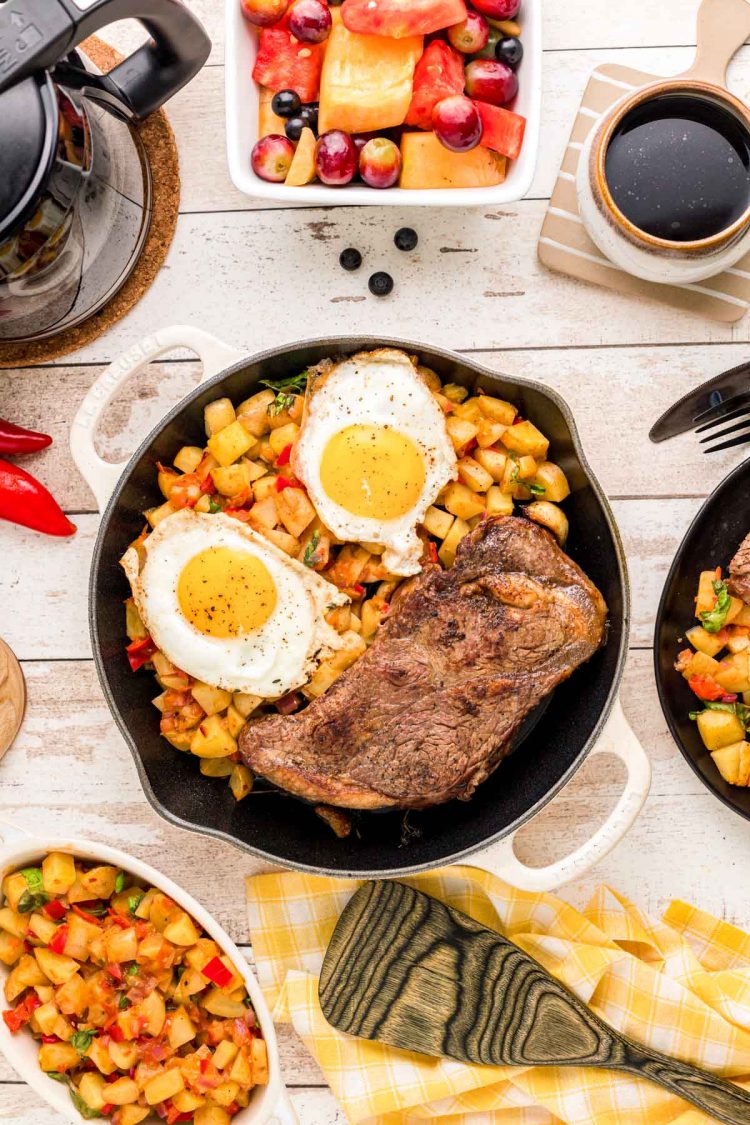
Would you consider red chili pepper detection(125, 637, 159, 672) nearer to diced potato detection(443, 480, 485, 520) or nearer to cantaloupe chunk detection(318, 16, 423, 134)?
diced potato detection(443, 480, 485, 520)

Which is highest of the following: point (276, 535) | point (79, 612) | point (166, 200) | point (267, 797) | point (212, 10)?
point (212, 10)

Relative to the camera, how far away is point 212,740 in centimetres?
296

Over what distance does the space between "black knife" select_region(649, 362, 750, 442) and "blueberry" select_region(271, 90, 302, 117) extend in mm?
1443

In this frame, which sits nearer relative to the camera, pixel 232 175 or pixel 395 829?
pixel 232 175

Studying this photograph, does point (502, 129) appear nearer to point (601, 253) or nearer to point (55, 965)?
point (601, 253)

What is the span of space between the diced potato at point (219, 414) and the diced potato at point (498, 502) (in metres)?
0.82

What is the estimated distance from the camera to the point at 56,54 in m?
2.18

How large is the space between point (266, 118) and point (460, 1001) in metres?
2.71

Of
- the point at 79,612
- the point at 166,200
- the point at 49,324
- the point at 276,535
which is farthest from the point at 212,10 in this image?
the point at 79,612

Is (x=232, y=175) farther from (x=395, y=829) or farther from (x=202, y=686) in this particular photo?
(x=395, y=829)

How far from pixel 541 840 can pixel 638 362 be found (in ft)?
5.21

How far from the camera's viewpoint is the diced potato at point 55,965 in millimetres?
3121

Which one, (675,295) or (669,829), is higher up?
(675,295)

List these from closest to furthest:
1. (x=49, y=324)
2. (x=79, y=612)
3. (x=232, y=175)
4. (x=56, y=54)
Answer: (x=56, y=54), (x=232, y=175), (x=49, y=324), (x=79, y=612)
